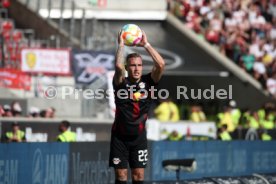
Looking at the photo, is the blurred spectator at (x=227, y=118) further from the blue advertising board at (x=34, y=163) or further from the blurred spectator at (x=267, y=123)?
the blue advertising board at (x=34, y=163)

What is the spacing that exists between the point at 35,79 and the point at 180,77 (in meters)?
9.14

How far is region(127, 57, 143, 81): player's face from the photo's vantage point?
12828 millimetres

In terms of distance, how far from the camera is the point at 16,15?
31188mm

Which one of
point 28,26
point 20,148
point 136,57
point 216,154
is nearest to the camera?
point 136,57

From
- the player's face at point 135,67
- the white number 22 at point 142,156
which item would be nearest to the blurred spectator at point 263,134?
the white number 22 at point 142,156

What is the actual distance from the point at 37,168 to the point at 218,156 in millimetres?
7470

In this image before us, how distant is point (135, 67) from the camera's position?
508 inches

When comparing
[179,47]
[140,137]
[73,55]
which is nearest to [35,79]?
[73,55]

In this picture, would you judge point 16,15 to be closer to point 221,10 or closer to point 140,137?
point 221,10

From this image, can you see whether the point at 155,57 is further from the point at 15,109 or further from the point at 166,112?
the point at 166,112

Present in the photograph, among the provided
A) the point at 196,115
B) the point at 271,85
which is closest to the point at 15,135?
the point at 196,115

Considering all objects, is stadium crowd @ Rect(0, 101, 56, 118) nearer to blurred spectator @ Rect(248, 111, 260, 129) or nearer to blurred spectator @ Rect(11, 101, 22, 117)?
blurred spectator @ Rect(11, 101, 22, 117)

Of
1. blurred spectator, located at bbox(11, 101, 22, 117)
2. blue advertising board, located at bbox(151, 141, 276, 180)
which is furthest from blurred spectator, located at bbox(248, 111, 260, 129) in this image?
blurred spectator, located at bbox(11, 101, 22, 117)

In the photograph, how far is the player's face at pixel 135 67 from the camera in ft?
42.1
